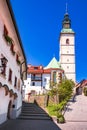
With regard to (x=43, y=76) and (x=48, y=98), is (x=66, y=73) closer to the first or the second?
(x=43, y=76)

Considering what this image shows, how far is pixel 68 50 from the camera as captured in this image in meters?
65.8

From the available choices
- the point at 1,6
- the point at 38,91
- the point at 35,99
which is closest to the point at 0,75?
the point at 1,6

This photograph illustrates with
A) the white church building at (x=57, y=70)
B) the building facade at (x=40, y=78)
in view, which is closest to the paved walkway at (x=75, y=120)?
the white church building at (x=57, y=70)

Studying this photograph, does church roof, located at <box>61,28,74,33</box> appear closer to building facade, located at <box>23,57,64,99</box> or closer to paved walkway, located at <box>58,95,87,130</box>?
building facade, located at <box>23,57,64,99</box>

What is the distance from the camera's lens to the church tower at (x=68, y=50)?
209 ft

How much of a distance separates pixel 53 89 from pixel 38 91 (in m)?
20.6

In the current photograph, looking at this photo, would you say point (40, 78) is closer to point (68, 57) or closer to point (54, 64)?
point (54, 64)

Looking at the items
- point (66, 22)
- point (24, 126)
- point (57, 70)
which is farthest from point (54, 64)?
point (24, 126)

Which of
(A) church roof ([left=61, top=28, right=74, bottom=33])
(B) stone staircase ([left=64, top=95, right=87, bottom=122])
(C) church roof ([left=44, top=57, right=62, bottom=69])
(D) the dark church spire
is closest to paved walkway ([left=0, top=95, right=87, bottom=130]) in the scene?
(B) stone staircase ([left=64, top=95, right=87, bottom=122])

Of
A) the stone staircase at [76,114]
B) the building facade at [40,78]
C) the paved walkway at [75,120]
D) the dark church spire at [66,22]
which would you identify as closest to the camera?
the paved walkway at [75,120]

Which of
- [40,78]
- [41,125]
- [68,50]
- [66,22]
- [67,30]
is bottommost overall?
[41,125]

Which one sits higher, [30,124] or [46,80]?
[46,80]

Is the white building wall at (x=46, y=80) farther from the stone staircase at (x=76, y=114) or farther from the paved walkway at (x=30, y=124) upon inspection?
the paved walkway at (x=30, y=124)

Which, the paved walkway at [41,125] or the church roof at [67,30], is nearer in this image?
the paved walkway at [41,125]
